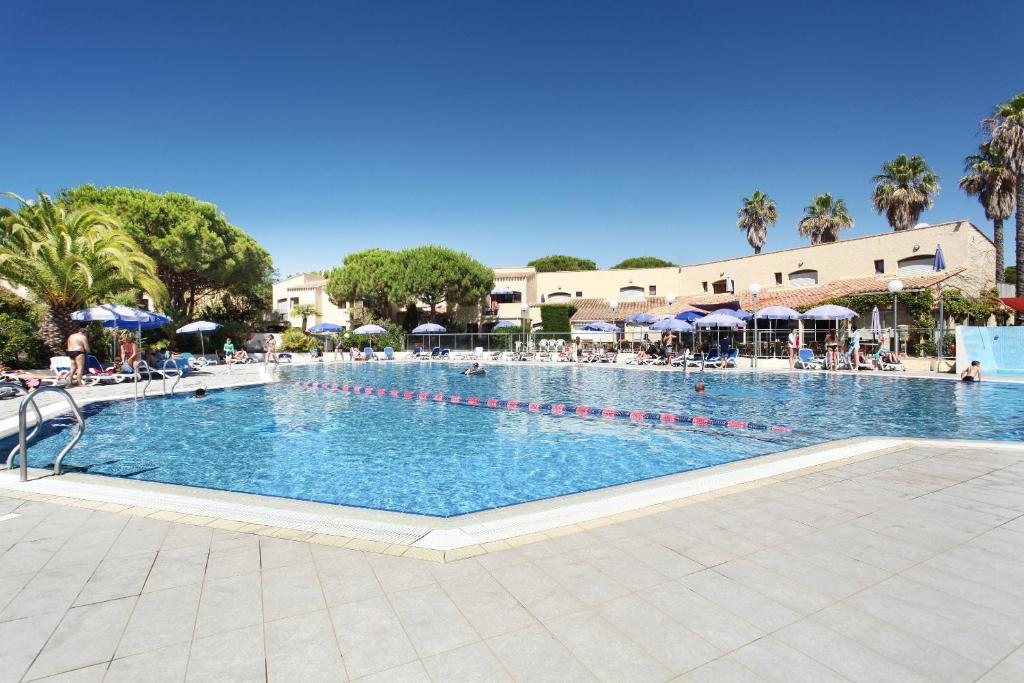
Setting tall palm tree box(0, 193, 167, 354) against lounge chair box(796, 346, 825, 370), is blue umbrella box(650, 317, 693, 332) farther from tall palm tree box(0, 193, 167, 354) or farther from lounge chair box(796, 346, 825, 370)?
tall palm tree box(0, 193, 167, 354)

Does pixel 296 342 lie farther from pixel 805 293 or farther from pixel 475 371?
pixel 805 293

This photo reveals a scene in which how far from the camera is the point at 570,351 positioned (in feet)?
89.0

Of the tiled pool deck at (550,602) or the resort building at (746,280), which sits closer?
the tiled pool deck at (550,602)

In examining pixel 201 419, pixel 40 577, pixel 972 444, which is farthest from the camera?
pixel 201 419

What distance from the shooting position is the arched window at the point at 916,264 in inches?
944

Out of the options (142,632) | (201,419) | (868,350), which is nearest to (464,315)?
(868,350)

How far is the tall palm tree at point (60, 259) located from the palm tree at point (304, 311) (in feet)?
60.3

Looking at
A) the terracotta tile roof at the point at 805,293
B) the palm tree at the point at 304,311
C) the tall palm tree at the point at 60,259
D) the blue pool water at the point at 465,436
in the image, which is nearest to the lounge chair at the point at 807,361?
the blue pool water at the point at 465,436

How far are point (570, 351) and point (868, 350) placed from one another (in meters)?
12.9

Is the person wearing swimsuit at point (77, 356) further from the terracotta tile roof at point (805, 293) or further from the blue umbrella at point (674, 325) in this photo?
the terracotta tile roof at point (805, 293)

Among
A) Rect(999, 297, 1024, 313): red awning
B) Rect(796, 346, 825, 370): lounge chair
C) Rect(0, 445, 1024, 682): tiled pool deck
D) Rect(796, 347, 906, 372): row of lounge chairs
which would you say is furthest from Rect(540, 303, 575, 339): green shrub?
Rect(0, 445, 1024, 682): tiled pool deck

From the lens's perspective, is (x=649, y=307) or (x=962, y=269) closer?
(x=962, y=269)

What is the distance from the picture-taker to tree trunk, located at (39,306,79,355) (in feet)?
54.2

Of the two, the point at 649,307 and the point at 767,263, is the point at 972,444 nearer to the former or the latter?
the point at 767,263
